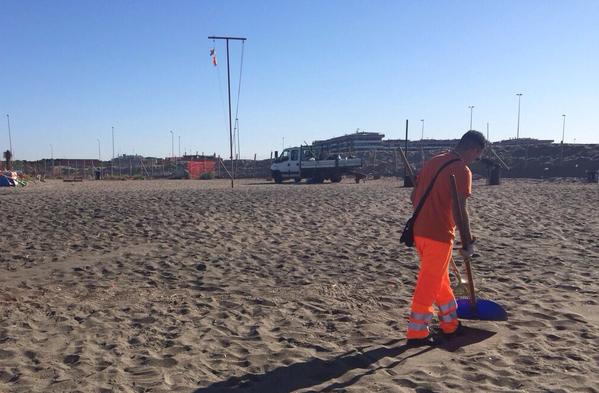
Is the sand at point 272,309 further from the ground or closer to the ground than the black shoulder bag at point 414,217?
closer to the ground

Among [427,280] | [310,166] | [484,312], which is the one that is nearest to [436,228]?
[427,280]

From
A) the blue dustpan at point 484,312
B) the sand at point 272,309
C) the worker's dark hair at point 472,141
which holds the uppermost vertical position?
the worker's dark hair at point 472,141

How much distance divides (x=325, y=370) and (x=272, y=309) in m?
1.78

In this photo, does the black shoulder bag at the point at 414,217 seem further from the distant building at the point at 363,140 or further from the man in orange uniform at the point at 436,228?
the distant building at the point at 363,140

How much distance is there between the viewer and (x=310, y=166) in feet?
114

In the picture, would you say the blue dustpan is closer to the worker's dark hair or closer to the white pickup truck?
the worker's dark hair

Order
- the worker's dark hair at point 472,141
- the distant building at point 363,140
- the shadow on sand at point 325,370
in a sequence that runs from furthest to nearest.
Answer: the distant building at point 363,140 → the worker's dark hair at point 472,141 → the shadow on sand at point 325,370

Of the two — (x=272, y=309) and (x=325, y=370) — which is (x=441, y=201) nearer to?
(x=325, y=370)

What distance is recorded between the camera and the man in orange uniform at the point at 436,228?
4.59 metres

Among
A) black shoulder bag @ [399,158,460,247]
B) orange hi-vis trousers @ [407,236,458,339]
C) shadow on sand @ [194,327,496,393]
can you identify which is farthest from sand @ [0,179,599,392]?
black shoulder bag @ [399,158,460,247]

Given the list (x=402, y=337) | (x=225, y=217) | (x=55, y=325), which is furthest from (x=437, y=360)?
(x=225, y=217)

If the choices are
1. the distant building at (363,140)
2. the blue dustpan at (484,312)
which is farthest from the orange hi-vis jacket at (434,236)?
the distant building at (363,140)

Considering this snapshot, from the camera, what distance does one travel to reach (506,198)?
58.4 ft

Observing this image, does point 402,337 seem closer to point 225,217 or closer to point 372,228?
point 372,228
